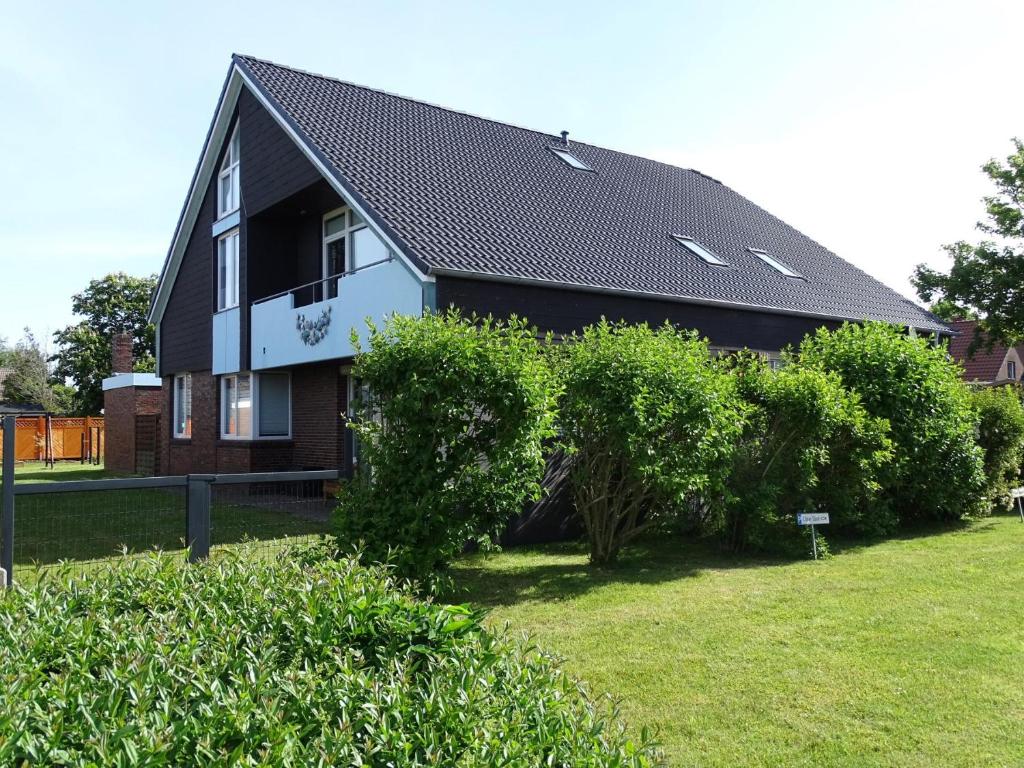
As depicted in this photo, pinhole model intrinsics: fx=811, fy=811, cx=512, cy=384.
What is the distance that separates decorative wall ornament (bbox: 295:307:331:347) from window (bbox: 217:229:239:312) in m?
3.50

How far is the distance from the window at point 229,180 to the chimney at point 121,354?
39.5ft

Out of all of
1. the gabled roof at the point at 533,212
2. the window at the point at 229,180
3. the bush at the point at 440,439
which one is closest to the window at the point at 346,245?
the gabled roof at the point at 533,212

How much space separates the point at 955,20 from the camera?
365 inches

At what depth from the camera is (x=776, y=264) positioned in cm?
1877

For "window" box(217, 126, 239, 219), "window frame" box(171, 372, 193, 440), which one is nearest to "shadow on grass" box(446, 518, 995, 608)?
"window" box(217, 126, 239, 219)

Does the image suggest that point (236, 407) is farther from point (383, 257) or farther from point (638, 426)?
point (638, 426)

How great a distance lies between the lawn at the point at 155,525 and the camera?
7.92 m

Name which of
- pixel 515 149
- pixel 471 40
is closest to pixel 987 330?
pixel 515 149

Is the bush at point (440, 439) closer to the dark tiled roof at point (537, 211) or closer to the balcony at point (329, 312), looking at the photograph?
the balcony at point (329, 312)

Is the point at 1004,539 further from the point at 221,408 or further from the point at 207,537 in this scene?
the point at 221,408

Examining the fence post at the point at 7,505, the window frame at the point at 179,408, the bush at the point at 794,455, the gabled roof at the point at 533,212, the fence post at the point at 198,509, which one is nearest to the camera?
the fence post at the point at 7,505

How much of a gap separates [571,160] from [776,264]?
5.40 meters

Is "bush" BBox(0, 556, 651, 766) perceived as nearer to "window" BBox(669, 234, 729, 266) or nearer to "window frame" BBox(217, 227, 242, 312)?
"window" BBox(669, 234, 729, 266)

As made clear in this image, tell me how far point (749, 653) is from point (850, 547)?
543 cm
